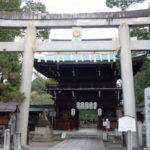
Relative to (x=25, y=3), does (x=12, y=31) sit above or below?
below

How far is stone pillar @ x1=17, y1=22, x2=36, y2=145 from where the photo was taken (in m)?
9.38

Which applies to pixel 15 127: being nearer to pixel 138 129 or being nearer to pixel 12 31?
pixel 138 129

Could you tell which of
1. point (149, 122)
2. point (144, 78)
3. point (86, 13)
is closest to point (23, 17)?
point (86, 13)

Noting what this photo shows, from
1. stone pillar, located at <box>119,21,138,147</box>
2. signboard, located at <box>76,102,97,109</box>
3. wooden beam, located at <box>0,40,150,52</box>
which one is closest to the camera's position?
stone pillar, located at <box>119,21,138,147</box>

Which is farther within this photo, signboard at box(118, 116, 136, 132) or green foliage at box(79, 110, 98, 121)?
green foliage at box(79, 110, 98, 121)

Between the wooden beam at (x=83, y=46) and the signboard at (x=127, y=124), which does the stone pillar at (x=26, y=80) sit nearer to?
the wooden beam at (x=83, y=46)

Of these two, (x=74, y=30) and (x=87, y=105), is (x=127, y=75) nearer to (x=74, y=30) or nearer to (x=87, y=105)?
(x=74, y=30)

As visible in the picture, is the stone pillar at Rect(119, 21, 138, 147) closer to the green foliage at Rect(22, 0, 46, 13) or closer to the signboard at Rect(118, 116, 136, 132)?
the signboard at Rect(118, 116, 136, 132)

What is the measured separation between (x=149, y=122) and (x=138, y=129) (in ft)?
10.2

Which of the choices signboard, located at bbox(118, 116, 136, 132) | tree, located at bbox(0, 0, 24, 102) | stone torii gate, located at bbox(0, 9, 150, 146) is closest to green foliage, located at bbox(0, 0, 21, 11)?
stone torii gate, located at bbox(0, 9, 150, 146)

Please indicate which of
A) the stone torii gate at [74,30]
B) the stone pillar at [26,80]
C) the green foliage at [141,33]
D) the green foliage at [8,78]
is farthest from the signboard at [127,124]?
the green foliage at [141,33]

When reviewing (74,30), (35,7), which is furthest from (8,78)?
(35,7)

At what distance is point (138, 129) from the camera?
389 inches

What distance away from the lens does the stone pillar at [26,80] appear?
369 inches
